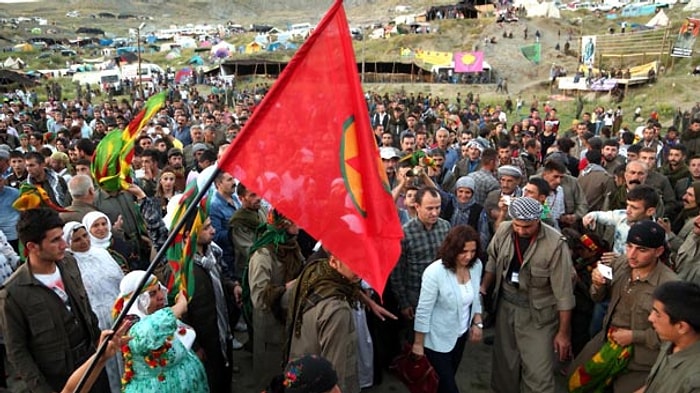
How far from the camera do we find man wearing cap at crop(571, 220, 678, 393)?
3155mm

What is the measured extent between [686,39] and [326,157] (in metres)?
37.1

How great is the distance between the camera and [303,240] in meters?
4.70

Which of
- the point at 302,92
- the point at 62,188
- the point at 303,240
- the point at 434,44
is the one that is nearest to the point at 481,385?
the point at 303,240

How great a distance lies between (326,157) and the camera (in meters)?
2.24

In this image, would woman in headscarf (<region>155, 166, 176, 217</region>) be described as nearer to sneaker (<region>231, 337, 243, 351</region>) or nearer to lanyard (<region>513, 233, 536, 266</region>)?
sneaker (<region>231, 337, 243, 351</region>)

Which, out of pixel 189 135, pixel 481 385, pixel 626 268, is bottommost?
pixel 481 385

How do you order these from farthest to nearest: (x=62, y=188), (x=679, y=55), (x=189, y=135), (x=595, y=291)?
(x=679, y=55), (x=189, y=135), (x=62, y=188), (x=595, y=291)

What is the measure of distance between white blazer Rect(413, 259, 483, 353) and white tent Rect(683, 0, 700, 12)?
189 ft

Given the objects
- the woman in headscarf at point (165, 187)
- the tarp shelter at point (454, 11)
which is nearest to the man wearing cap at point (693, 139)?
the woman in headscarf at point (165, 187)

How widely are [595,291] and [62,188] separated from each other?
6231 mm

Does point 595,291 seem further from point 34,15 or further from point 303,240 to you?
point 34,15

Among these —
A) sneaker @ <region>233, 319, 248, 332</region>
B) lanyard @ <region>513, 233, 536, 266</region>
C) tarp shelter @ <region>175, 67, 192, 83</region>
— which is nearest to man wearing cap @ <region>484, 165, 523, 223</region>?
lanyard @ <region>513, 233, 536, 266</region>

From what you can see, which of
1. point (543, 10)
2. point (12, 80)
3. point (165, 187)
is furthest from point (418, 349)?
point (543, 10)

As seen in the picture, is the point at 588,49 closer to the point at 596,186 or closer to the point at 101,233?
the point at 596,186
